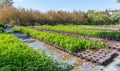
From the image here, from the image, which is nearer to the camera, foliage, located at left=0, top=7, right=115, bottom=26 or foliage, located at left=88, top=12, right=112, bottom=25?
foliage, located at left=0, top=7, right=115, bottom=26

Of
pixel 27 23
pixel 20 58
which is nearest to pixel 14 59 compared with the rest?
pixel 20 58

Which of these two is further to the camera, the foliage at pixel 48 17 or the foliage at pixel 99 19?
the foliage at pixel 99 19

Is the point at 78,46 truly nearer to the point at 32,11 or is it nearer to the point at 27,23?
the point at 27,23

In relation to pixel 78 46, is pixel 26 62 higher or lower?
higher

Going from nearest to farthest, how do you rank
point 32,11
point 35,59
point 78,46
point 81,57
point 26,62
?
point 26,62, point 35,59, point 81,57, point 78,46, point 32,11

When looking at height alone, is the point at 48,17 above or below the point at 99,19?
above

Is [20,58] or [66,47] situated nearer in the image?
[20,58]

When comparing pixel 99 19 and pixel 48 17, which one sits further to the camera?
pixel 99 19

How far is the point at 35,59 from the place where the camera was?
4406 millimetres

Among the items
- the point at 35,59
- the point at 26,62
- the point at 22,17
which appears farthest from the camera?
the point at 22,17

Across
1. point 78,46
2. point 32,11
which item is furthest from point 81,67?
point 32,11

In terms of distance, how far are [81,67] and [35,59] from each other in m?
3.00

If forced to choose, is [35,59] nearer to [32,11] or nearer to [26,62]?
[26,62]

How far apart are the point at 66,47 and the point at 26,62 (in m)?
5.93
